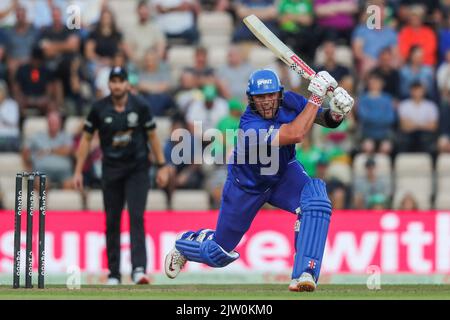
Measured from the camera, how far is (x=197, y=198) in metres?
14.7

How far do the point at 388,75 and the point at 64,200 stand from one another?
420 cm

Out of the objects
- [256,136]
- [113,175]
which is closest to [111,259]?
[113,175]

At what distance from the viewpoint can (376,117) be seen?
15.5 meters

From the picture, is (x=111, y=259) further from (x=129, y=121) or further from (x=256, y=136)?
(x=256, y=136)

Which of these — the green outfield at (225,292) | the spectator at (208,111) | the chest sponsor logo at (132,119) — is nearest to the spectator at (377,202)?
the spectator at (208,111)

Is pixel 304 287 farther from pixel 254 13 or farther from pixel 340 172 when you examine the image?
pixel 254 13

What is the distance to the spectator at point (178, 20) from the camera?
16.5 metres

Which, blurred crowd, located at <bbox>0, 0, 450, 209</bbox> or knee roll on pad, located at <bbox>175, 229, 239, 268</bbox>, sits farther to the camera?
blurred crowd, located at <bbox>0, 0, 450, 209</bbox>

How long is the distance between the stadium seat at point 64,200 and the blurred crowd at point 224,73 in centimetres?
19

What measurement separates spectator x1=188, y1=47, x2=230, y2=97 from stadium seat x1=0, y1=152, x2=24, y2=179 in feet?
7.61

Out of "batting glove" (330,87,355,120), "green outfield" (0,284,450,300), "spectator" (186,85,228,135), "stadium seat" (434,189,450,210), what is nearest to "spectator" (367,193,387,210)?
"stadium seat" (434,189,450,210)

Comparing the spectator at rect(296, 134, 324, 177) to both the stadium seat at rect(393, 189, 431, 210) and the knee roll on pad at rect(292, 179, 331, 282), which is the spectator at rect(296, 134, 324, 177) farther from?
the knee roll on pad at rect(292, 179, 331, 282)

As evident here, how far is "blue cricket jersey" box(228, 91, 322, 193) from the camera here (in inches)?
369

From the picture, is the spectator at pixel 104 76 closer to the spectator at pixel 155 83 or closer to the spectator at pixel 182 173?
the spectator at pixel 155 83
